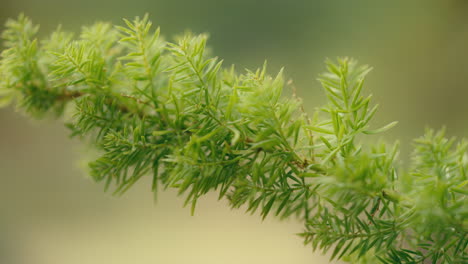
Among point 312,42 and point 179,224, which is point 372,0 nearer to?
point 312,42

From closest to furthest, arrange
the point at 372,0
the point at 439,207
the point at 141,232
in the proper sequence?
1. the point at 439,207
2. the point at 141,232
3. the point at 372,0

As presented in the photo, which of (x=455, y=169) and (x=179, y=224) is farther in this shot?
(x=179, y=224)

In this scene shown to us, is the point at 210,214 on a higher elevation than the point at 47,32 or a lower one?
lower

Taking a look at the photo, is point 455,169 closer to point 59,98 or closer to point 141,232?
point 59,98

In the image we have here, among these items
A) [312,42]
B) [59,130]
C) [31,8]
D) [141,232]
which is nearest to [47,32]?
[31,8]

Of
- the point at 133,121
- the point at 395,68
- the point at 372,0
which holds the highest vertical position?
the point at 372,0

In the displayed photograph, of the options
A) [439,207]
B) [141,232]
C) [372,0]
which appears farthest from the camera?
[372,0]

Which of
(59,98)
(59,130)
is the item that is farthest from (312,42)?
(59,98)
